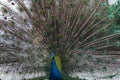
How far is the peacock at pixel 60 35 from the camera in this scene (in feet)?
13.7

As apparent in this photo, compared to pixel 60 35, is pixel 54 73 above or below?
below

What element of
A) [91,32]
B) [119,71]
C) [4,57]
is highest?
[91,32]

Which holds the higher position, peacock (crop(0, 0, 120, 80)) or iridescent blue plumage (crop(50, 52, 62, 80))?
peacock (crop(0, 0, 120, 80))

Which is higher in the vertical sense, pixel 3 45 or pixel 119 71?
pixel 3 45

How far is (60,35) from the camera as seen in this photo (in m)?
4.13

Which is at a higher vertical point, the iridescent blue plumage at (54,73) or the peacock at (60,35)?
the peacock at (60,35)

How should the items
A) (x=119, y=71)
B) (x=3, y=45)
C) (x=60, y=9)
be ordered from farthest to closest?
(x=119, y=71) → (x=3, y=45) → (x=60, y=9)

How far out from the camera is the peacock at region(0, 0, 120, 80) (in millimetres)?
4184

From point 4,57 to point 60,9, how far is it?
3.80 ft

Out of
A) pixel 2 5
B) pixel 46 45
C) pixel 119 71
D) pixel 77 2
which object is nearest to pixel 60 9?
pixel 77 2

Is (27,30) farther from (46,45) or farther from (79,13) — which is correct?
(79,13)

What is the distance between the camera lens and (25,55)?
4402 millimetres

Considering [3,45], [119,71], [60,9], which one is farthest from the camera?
[119,71]

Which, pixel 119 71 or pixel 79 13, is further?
pixel 119 71
